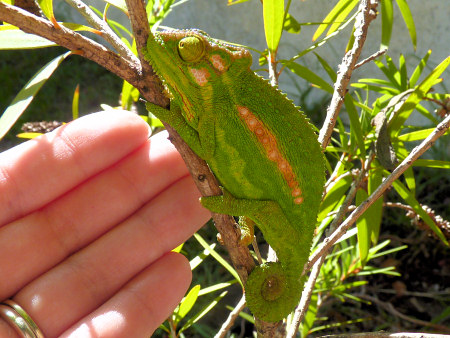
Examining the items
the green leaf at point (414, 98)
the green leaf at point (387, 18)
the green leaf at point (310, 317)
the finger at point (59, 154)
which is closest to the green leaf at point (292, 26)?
the green leaf at point (387, 18)

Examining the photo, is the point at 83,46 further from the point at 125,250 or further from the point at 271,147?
the point at 125,250

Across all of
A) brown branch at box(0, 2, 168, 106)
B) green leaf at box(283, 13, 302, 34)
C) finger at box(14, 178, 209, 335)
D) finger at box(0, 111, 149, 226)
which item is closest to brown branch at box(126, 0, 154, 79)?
brown branch at box(0, 2, 168, 106)

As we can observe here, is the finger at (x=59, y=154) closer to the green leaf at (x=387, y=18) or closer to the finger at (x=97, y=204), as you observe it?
the finger at (x=97, y=204)

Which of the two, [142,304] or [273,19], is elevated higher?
[273,19]

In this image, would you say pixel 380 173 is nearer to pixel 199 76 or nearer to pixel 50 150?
pixel 199 76

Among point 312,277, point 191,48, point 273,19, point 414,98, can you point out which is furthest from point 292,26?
point 312,277

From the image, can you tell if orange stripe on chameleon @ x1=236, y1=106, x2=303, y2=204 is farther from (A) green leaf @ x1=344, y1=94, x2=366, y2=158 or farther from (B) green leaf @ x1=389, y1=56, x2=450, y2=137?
(B) green leaf @ x1=389, y1=56, x2=450, y2=137
